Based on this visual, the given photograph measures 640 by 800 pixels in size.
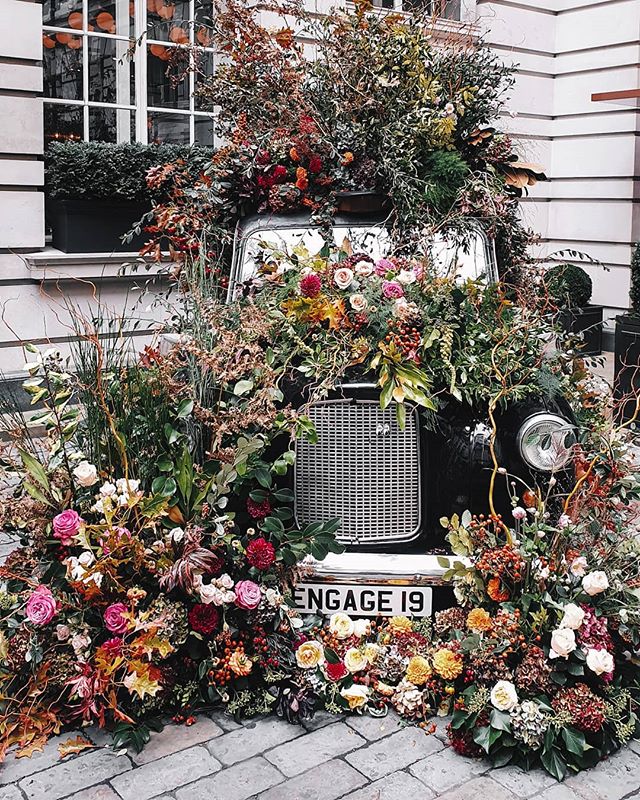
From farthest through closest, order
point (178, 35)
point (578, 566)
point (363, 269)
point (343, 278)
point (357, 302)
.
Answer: point (178, 35) < point (363, 269) < point (343, 278) < point (357, 302) < point (578, 566)

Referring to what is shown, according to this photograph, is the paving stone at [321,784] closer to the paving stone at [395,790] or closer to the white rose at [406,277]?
the paving stone at [395,790]

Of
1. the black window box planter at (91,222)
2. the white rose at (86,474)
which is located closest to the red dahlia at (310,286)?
the white rose at (86,474)

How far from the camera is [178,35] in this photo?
10555mm

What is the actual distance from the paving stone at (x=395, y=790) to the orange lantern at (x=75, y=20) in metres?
8.68

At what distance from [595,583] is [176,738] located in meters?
1.73

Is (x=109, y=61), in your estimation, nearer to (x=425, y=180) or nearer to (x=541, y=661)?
(x=425, y=180)

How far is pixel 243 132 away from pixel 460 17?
871 cm

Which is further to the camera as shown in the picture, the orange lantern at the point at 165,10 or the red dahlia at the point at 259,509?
the orange lantern at the point at 165,10

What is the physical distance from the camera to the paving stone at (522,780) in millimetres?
3379

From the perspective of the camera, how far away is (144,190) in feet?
32.2

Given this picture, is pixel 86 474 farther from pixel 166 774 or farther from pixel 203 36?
pixel 203 36

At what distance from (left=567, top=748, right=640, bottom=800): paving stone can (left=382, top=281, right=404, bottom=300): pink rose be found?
2103 millimetres

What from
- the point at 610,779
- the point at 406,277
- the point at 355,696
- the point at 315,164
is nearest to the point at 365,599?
the point at 355,696

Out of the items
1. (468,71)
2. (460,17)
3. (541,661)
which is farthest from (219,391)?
(460,17)
